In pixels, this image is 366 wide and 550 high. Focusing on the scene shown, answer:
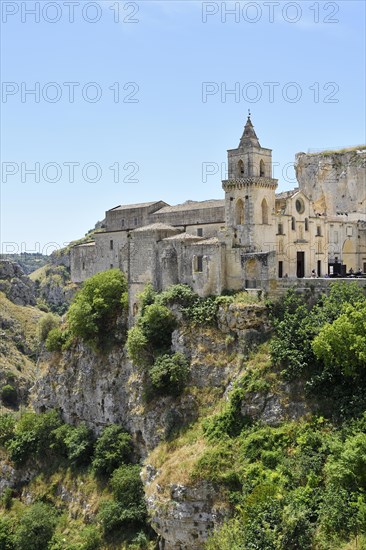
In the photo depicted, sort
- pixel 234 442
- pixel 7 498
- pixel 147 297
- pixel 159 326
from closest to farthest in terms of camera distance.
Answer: pixel 234 442 < pixel 159 326 < pixel 147 297 < pixel 7 498

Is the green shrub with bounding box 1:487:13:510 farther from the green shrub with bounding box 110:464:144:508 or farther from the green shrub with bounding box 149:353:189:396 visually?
the green shrub with bounding box 149:353:189:396

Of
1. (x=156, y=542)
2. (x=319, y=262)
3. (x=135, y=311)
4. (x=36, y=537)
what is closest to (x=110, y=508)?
(x=156, y=542)

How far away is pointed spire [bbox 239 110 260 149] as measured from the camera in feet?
156

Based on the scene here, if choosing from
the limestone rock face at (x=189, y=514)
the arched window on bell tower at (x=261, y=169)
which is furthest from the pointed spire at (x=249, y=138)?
the limestone rock face at (x=189, y=514)

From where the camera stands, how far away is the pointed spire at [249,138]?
156ft

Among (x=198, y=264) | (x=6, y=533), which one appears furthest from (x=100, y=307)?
(x=6, y=533)

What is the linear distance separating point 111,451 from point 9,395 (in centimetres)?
5013

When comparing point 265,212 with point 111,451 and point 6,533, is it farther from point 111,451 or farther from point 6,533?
point 6,533

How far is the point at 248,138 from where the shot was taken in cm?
4769

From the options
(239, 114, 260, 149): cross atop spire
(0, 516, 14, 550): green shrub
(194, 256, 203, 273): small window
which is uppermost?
(239, 114, 260, 149): cross atop spire

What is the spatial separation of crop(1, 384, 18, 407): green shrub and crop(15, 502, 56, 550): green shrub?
46.7 meters

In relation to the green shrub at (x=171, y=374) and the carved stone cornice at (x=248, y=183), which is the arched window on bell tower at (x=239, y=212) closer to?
the carved stone cornice at (x=248, y=183)

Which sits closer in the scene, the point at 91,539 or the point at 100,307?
the point at 91,539

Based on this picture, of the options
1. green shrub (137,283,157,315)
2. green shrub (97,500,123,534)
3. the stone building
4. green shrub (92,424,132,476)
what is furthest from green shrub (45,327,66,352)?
green shrub (97,500,123,534)
